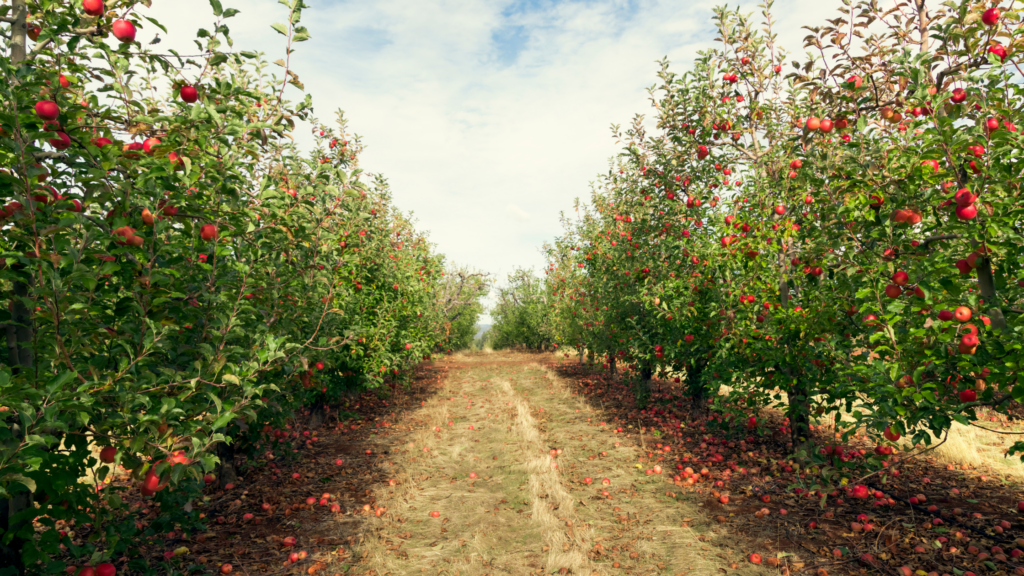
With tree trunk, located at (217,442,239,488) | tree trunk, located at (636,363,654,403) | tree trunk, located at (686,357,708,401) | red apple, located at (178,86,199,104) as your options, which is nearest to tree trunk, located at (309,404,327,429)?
tree trunk, located at (217,442,239,488)

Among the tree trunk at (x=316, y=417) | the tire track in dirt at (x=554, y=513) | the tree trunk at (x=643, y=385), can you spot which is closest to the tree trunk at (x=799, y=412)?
the tire track in dirt at (x=554, y=513)

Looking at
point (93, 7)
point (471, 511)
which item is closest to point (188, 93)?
point (93, 7)

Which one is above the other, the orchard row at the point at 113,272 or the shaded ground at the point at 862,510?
the orchard row at the point at 113,272

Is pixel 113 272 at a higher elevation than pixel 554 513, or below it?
higher

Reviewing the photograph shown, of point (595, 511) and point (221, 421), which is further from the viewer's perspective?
point (595, 511)

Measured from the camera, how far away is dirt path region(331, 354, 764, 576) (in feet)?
16.0

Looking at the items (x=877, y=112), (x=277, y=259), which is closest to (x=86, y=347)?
(x=277, y=259)

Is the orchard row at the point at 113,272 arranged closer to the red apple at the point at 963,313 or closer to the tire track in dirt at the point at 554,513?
the tire track in dirt at the point at 554,513

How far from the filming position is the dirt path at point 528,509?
4.89 m

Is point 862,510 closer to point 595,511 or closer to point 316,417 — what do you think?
point 595,511

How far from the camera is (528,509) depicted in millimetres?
6293

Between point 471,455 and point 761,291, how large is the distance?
18.5 ft

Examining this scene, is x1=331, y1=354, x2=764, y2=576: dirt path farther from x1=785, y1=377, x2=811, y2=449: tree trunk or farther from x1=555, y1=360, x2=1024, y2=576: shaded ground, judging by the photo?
x1=785, y1=377, x2=811, y2=449: tree trunk

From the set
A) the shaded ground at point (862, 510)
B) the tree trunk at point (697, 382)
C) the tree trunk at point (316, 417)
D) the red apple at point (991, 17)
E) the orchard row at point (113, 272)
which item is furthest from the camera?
the tree trunk at point (316, 417)
